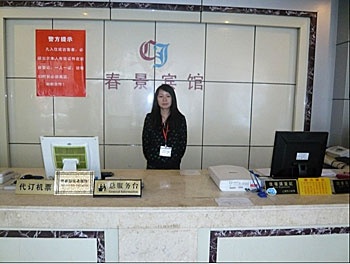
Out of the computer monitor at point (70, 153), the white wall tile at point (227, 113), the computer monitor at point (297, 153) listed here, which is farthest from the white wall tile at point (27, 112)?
the computer monitor at point (297, 153)

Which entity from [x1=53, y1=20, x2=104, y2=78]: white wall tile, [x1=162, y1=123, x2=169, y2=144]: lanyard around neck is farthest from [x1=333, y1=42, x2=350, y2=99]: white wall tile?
[x1=53, y1=20, x2=104, y2=78]: white wall tile

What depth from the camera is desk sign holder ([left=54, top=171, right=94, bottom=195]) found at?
1.47 metres

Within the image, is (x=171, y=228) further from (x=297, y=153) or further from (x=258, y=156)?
(x=258, y=156)

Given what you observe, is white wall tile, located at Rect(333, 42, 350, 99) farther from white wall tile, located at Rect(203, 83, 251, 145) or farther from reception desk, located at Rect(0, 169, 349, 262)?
reception desk, located at Rect(0, 169, 349, 262)

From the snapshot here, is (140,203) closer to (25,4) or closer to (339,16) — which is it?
(25,4)

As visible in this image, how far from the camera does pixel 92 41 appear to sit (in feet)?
8.69

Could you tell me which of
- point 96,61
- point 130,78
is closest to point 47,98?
point 96,61

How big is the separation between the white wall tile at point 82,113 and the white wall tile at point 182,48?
0.57m

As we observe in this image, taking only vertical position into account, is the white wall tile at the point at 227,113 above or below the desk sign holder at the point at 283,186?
above

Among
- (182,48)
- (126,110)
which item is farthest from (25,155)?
(182,48)

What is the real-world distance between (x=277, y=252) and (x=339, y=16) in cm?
230

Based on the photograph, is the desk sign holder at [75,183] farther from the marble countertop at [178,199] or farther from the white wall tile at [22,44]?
the white wall tile at [22,44]

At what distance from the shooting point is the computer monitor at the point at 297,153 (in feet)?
5.22

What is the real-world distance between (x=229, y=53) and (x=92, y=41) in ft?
3.91
